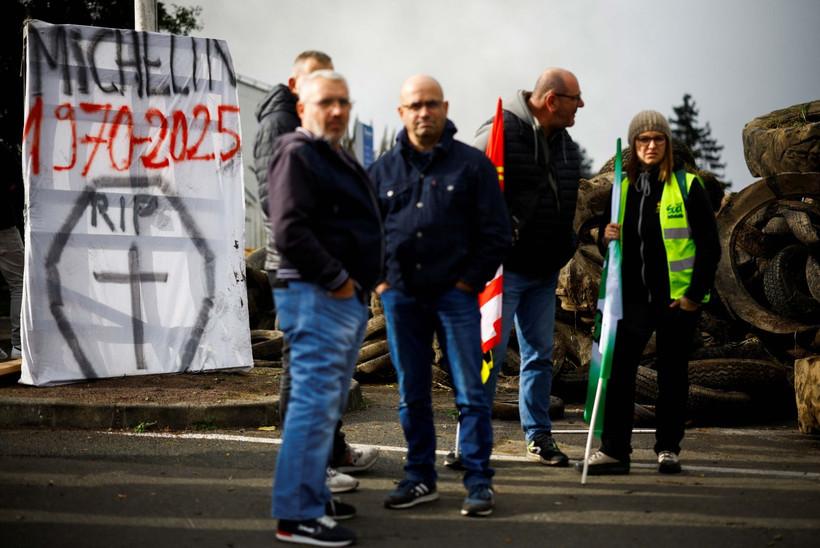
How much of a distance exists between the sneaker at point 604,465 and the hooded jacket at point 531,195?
1076 mm

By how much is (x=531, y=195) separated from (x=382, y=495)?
6.14 ft

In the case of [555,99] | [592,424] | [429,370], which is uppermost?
[555,99]

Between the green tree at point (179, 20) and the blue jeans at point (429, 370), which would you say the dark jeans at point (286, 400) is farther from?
the green tree at point (179, 20)

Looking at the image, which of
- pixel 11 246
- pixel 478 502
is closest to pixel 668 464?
pixel 478 502

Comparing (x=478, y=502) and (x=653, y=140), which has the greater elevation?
(x=653, y=140)

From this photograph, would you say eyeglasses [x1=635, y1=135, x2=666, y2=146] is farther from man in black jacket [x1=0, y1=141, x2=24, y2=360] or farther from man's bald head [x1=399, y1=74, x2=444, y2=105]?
man in black jacket [x1=0, y1=141, x2=24, y2=360]

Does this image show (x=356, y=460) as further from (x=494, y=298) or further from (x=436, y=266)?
(x=436, y=266)

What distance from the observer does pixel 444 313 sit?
479 centimetres

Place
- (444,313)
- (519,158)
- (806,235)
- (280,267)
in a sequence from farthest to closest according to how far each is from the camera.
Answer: (806,235) < (519,158) < (444,313) < (280,267)

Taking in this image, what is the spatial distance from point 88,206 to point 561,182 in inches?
154

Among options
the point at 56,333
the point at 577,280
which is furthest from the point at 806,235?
the point at 56,333

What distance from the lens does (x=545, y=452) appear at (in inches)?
232

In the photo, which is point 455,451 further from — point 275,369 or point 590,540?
point 275,369

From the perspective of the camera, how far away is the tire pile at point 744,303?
8094mm
